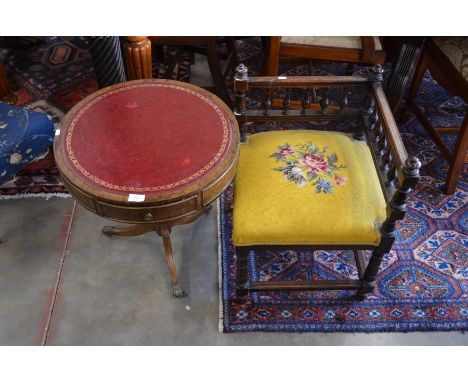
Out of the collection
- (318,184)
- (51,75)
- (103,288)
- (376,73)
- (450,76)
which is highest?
(376,73)

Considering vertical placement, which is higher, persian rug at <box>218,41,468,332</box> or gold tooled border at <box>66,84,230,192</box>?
gold tooled border at <box>66,84,230,192</box>

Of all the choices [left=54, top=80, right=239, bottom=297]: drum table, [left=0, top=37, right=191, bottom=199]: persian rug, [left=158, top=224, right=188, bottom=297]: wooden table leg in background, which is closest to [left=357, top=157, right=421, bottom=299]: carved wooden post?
[left=54, top=80, right=239, bottom=297]: drum table

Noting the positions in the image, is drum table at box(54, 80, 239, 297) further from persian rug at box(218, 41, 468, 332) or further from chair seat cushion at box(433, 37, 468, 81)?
chair seat cushion at box(433, 37, 468, 81)

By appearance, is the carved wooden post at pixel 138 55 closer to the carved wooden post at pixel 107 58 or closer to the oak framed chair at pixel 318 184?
the carved wooden post at pixel 107 58

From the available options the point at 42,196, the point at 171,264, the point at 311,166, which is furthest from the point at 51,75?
the point at 311,166

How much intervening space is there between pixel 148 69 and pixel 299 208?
3.55 feet

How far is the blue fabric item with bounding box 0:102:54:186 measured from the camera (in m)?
2.13

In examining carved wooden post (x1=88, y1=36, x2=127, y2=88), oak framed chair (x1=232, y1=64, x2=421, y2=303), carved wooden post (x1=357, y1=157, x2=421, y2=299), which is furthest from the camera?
carved wooden post (x1=88, y1=36, x2=127, y2=88)

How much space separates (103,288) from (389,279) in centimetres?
135

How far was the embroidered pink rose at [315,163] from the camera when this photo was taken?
1.89m

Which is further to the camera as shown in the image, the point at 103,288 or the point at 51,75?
the point at 51,75

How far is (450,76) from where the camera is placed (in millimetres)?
2439

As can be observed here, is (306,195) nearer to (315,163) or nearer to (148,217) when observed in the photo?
(315,163)

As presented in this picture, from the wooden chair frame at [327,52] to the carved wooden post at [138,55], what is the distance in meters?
0.67
